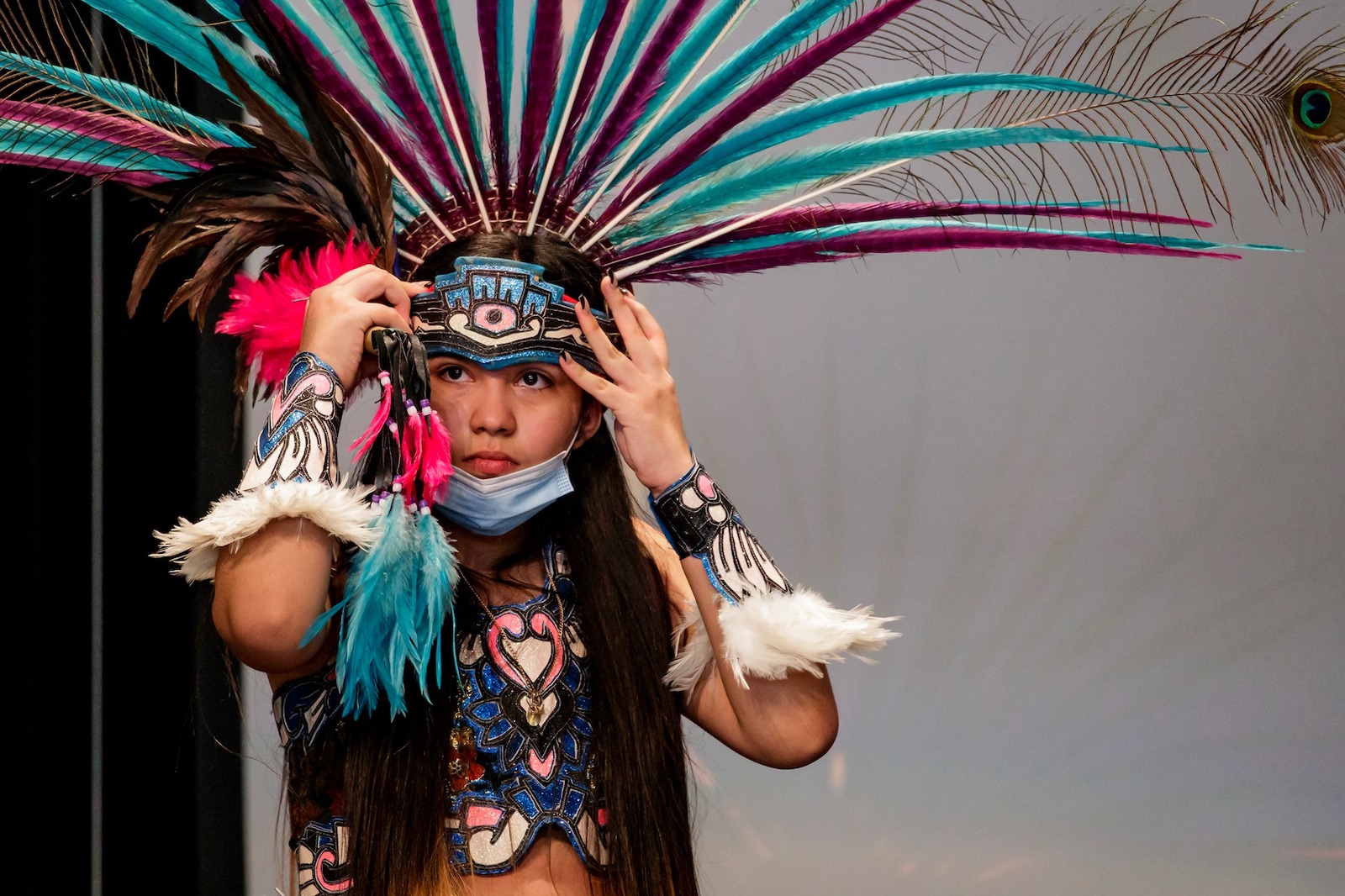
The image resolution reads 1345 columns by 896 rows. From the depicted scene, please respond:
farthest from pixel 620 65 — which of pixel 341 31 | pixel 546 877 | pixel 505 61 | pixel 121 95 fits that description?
pixel 546 877

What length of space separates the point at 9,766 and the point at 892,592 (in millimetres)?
1644

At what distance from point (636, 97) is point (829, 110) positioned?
0.83ft

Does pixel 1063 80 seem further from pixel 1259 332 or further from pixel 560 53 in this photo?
pixel 1259 332

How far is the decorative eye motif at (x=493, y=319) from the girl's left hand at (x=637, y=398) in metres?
0.08

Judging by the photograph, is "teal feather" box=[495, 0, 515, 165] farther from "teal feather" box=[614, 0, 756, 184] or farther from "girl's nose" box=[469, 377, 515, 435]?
"girl's nose" box=[469, 377, 515, 435]

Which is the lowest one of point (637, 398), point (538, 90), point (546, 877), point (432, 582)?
point (546, 877)

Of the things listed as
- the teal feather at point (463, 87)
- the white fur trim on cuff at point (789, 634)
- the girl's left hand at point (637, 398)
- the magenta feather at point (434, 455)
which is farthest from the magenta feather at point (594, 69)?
the white fur trim on cuff at point (789, 634)

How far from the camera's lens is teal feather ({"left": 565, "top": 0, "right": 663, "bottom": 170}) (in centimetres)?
154

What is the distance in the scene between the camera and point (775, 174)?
159cm

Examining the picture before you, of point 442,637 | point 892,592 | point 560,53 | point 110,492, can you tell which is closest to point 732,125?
point 560,53

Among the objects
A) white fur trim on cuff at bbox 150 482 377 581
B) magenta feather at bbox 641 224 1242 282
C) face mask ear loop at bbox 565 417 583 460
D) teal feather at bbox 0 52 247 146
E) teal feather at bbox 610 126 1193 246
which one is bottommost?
white fur trim on cuff at bbox 150 482 377 581

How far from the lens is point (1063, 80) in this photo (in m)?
1.49

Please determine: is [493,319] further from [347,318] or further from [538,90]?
[538,90]

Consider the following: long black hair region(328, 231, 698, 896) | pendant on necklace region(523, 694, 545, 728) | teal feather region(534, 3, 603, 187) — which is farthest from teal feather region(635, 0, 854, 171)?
pendant on necklace region(523, 694, 545, 728)
